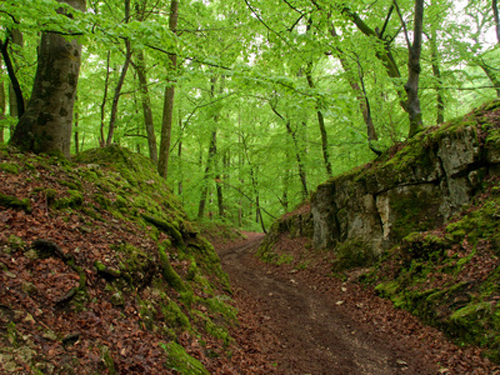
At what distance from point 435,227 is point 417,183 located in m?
1.38

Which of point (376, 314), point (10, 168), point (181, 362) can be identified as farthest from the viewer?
point (376, 314)

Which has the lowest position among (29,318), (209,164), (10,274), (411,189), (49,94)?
(29,318)

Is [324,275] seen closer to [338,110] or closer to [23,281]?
[338,110]

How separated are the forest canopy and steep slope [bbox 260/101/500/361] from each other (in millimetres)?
1860

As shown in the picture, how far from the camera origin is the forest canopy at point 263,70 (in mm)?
5309

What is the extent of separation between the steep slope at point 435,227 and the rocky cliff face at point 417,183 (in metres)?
0.02

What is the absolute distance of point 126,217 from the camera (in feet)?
18.4

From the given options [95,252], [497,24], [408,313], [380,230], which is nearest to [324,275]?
[380,230]

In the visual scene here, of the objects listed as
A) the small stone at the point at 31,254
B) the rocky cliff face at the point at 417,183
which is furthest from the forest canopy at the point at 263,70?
the small stone at the point at 31,254

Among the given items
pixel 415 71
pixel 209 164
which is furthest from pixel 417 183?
pixel 209 164

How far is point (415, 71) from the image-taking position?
355 inches

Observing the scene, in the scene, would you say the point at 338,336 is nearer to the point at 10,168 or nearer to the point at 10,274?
the point at 10,274

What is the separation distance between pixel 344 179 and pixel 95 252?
366 inches

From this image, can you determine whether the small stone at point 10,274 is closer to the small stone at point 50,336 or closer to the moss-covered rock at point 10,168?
the small stone at point 50,336
